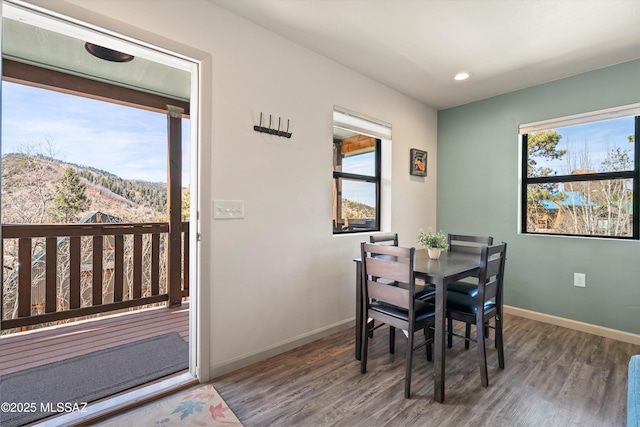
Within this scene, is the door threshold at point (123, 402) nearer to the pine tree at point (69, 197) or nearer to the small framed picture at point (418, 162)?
the pine tree at point (69, 197)

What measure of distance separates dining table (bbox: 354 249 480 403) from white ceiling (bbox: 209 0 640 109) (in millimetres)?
1774

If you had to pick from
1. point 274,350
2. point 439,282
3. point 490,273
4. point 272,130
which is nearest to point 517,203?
point 490,273

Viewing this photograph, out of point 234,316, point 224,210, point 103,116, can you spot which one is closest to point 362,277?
point 234,316

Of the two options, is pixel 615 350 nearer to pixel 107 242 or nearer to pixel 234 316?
pixel 234 316

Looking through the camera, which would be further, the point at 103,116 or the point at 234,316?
the point at 103,116

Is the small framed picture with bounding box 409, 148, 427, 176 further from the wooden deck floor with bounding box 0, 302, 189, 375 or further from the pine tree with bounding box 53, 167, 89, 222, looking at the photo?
the pine tree with bounding box 53, 167, 89, 222

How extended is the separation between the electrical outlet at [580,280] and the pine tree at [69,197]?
5020mm

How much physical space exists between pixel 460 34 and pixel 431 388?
2601mm

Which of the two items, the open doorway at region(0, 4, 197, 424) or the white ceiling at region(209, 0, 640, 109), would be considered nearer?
the white ceiling at region(209, 0, 640, 109)

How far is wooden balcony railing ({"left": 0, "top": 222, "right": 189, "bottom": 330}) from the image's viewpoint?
106 inches

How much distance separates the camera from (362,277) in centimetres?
217

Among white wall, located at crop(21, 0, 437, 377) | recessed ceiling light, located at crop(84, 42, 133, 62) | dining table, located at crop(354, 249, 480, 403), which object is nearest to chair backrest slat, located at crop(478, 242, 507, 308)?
dining table, located at crop(354, 249, 480, 403)

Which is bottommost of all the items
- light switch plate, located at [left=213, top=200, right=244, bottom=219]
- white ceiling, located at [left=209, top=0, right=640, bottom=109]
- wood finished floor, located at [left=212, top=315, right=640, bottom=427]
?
wood finished floor, located at [left=212, top=315, right=640, bottom=427]

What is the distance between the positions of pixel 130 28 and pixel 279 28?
1.03 meters
